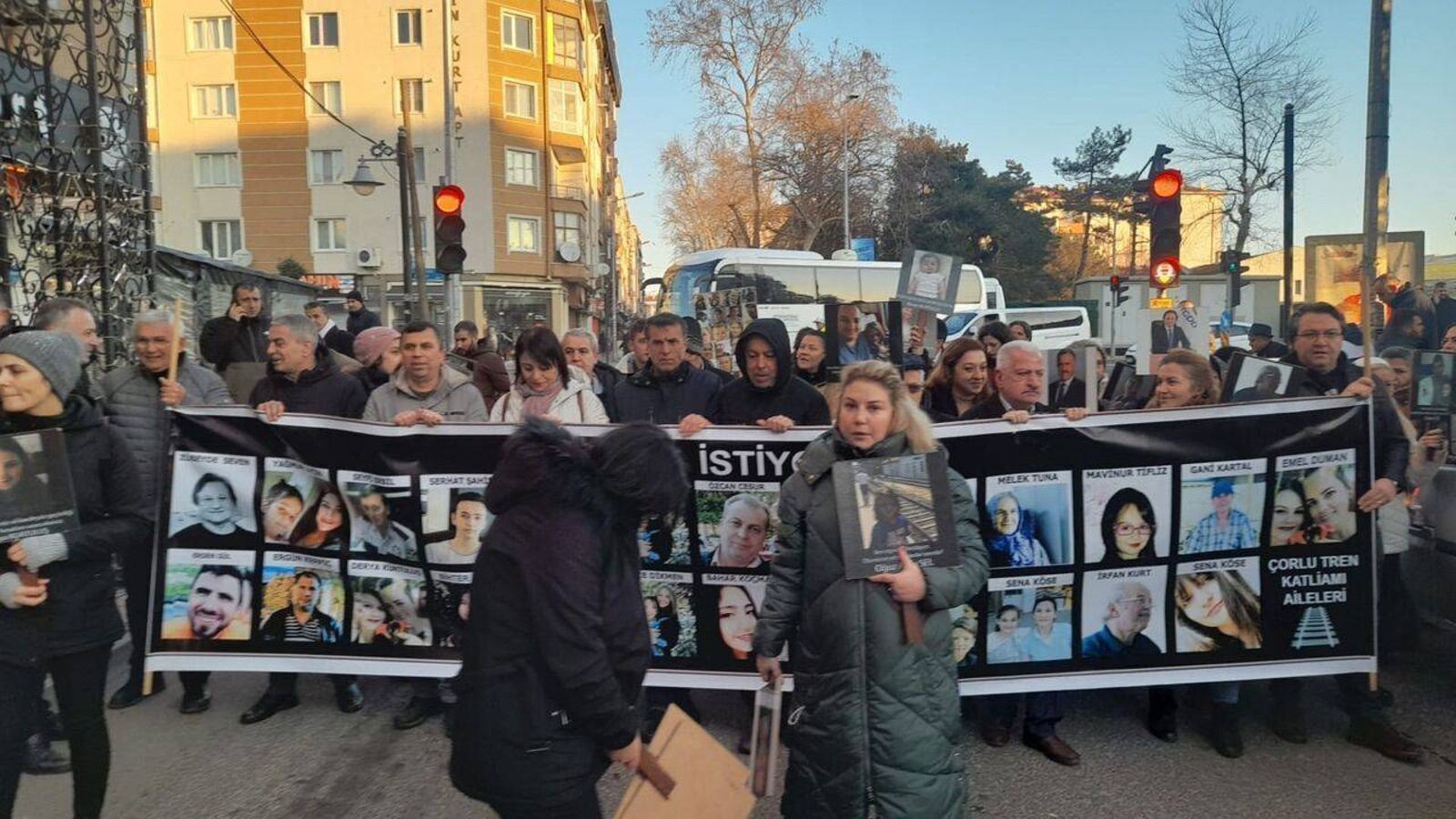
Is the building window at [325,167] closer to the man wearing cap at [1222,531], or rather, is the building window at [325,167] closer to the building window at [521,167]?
the building window at [521,167]

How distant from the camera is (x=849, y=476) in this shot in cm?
299

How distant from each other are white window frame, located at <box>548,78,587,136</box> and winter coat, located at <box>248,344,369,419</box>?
39869mm

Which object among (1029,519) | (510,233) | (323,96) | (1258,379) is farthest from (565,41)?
(1029,519)

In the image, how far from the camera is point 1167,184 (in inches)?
381

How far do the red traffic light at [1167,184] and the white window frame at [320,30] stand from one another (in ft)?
126

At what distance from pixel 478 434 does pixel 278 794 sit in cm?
177

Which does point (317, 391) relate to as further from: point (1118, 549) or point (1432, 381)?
point (1432, 381)

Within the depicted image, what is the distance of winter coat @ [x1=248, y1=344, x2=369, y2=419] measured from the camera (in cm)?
519

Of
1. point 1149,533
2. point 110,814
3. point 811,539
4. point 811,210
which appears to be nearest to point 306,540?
point 110,814

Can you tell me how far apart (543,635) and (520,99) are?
42641mm

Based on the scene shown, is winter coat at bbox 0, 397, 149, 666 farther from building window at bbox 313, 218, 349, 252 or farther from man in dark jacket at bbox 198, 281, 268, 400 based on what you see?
building window at bbox 313, 218, 349, 252

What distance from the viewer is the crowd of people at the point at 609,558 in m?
2.38

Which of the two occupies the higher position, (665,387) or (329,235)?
(329,235)

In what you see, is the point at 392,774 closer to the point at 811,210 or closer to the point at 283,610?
the point at 283,610
